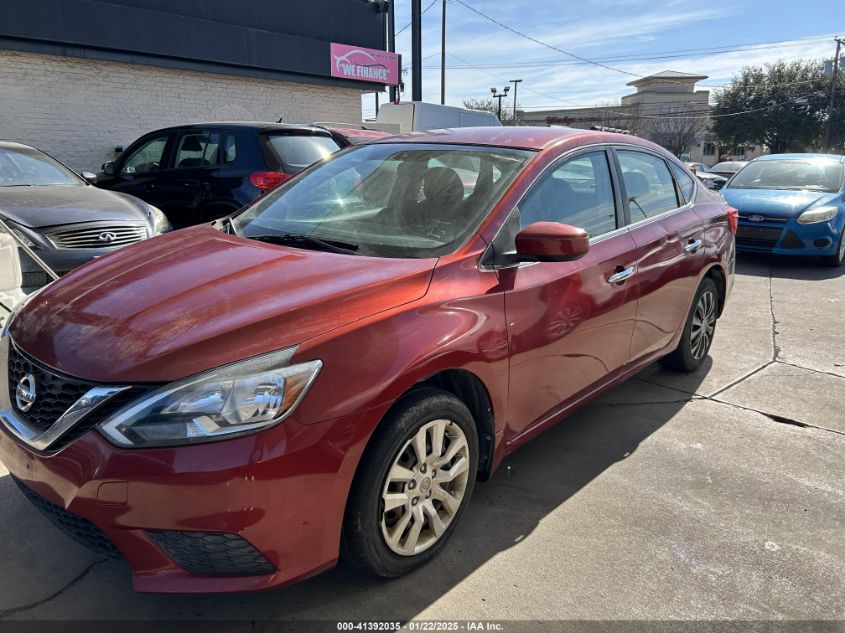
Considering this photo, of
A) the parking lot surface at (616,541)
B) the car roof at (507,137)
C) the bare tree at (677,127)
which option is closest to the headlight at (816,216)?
the parking lot surface at (616,541)

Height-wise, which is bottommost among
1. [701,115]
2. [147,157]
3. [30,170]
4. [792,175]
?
[792,175]

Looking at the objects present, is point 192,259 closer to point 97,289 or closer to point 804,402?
point 97,289

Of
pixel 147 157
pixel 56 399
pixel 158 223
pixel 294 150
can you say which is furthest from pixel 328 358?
pixel 147 157

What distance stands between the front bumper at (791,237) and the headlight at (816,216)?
58 mm

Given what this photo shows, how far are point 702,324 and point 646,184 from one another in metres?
1.26

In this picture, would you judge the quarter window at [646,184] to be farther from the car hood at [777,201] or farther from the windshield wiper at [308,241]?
the car hood at [777,201]

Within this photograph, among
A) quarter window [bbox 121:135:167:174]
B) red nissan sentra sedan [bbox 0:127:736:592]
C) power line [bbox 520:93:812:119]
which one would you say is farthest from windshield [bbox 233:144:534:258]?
power line [bbox 520:93:812:119]

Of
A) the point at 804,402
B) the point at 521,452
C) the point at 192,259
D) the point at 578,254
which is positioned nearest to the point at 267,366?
the point at 192,259

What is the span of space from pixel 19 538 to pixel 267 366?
1538 millimetres

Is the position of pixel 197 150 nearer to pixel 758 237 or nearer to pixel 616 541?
pixel 616 541

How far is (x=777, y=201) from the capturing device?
887 cm

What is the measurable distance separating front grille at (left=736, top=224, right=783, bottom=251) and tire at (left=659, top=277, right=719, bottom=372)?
4732mm

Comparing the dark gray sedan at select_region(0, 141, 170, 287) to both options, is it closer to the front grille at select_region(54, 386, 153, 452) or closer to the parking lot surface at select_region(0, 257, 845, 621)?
the parking lot surface at select_region(0, 257, 845, 621)

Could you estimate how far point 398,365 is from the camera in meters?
2.14
